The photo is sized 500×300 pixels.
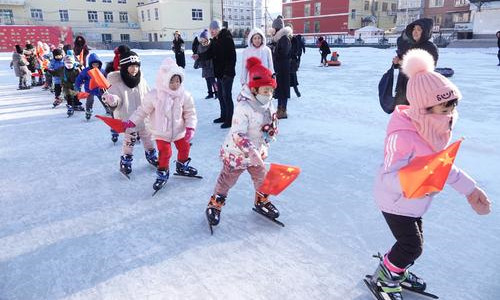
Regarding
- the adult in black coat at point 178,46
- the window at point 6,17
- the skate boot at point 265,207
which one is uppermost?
the window at point 6,17

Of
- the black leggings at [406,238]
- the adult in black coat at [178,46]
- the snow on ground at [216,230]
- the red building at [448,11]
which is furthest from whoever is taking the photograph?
the red building at [448,11]

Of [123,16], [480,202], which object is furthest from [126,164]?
[123,16]

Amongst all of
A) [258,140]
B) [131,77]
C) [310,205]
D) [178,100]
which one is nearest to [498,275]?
[310,205]

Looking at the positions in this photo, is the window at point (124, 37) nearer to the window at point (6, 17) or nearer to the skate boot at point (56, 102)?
the window at point (6, 17)

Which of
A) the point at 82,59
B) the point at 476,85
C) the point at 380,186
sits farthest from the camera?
Answer: the point at 476,85

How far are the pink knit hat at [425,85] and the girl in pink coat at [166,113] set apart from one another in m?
2.21

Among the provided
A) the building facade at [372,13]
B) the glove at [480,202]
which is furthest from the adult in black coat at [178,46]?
the building facade at [372,13]

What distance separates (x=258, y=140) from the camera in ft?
8.55

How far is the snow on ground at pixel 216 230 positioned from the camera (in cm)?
212

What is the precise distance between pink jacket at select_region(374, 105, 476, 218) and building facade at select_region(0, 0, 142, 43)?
45429mm

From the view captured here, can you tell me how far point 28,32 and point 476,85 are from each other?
123 ft

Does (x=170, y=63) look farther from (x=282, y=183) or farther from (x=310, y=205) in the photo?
(x=310, y=205)

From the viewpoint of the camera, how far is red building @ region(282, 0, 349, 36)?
46950mm

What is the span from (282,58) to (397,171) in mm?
4745
